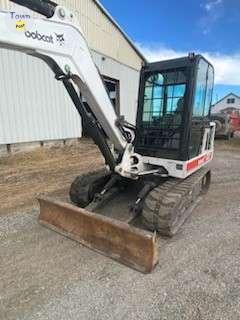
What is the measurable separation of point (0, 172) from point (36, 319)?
20.6 ft

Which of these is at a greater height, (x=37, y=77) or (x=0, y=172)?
(x=37, y=77)

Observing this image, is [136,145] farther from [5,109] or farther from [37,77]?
[37,77]

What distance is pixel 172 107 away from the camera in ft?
15.8

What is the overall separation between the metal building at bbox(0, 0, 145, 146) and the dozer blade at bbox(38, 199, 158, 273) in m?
6.30

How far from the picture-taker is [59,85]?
481 inches

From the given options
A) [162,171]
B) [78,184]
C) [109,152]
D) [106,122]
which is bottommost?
[78,184]

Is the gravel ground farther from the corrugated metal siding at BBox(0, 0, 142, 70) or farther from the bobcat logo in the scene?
the corrugated metal siding at BBox(0, 0, 142, 70)

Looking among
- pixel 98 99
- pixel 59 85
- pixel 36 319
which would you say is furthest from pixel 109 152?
pixel 59 85

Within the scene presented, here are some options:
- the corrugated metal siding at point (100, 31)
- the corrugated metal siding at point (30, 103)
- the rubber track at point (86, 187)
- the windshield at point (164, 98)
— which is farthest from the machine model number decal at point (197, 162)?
the corrugated metal siding at point (100, 31)

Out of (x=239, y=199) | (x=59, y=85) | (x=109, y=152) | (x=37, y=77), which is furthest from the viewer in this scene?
(x=59, y=85)

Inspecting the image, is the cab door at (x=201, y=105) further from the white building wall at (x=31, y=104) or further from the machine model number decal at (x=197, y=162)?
the white building wall at (x=31, y=104)

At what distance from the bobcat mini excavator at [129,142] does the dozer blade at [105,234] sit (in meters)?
0.01

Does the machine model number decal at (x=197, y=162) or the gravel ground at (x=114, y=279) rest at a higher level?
the machine model number decal at (x=197, y=162)

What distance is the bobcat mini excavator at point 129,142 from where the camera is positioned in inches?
138
